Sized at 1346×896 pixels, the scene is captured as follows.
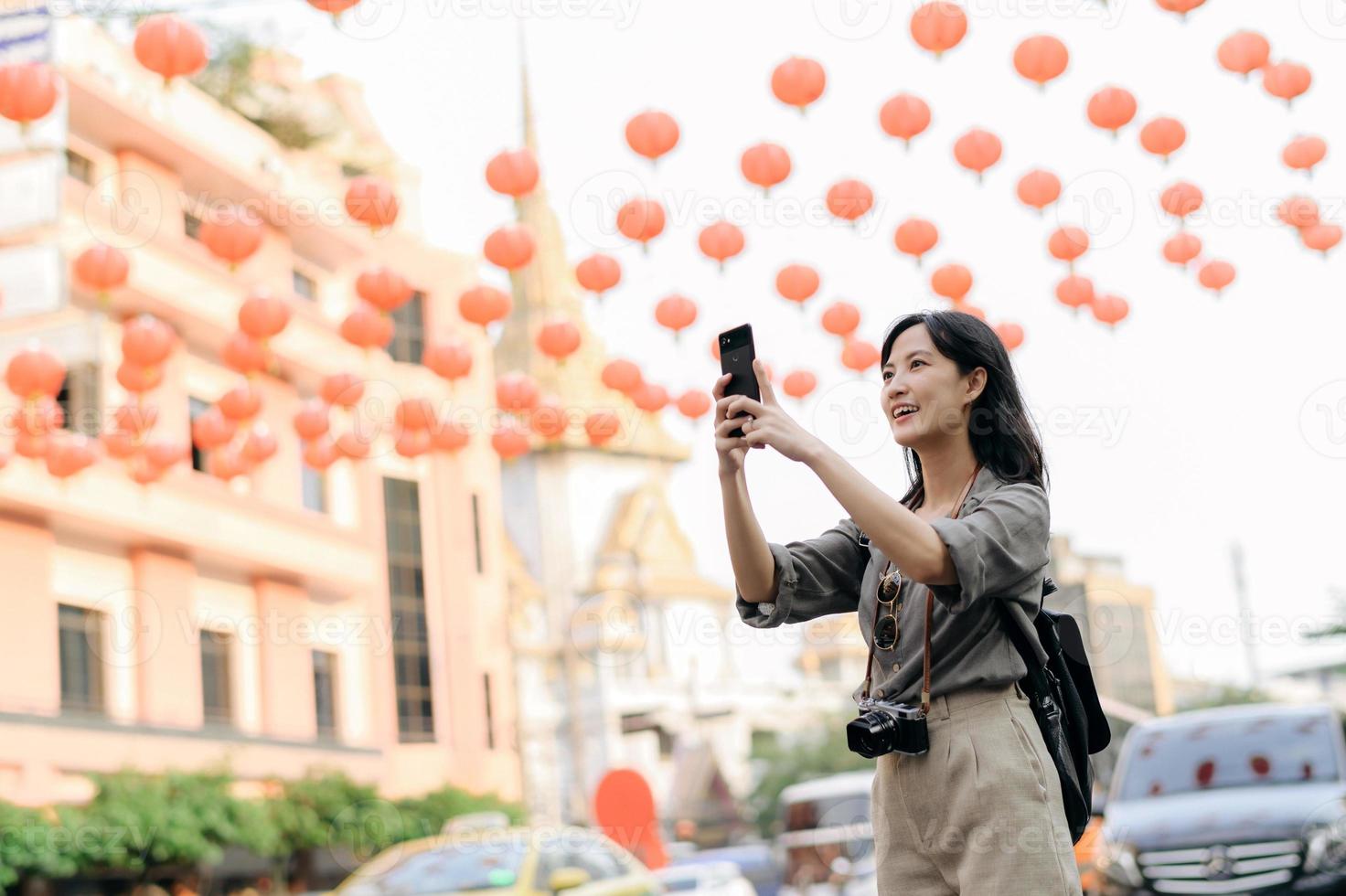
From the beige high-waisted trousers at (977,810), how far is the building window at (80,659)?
68.7ft

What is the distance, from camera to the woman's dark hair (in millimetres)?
2875

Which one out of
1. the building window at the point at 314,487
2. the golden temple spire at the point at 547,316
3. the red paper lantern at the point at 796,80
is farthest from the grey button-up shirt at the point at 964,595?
the golden temple spire at the point at 547,316

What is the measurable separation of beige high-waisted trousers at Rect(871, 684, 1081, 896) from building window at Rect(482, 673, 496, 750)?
103ft

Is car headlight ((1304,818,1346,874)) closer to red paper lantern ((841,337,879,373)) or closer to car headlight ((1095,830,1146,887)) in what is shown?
car headlight ((1095,830,1146,887))

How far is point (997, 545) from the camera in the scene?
2.61 metres

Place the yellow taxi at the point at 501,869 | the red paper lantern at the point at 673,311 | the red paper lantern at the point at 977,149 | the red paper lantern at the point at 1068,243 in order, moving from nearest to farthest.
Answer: the yellow taxi at the point at 501,869, the red paper lantern at the point at 977,149, the red paper lantern at the point at 1068,243, the red paper lantern at the point at 673,311

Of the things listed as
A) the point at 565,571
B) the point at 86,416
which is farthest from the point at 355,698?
the point at 565,571

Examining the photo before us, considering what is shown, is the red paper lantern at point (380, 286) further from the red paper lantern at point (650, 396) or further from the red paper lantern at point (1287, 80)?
the red paper lantern at point (1287, 80)

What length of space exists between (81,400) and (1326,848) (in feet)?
58.6

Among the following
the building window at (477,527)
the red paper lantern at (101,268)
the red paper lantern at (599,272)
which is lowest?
the red paper lantern at (599,272)

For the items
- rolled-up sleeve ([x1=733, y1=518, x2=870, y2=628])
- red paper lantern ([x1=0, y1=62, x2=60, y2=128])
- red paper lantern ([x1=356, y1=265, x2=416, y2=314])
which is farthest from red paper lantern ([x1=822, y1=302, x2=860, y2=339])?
rolled-up sleeve ([x1=733, y1=518, x2=870, y2=628])

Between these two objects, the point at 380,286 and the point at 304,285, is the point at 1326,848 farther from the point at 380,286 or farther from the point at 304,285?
the point at 304,285

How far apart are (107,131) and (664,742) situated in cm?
4486

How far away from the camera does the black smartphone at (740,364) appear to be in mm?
2701
